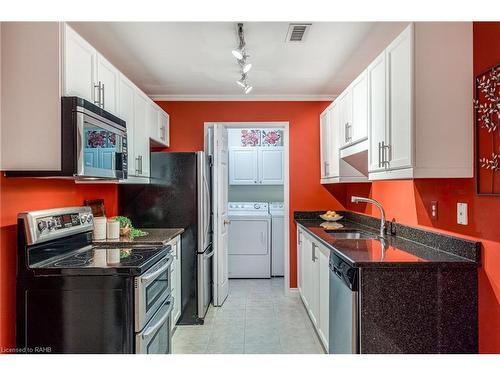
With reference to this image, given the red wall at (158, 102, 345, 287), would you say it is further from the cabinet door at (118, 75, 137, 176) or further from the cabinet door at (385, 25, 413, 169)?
the cabinet door at (385, 25, 413, 169)

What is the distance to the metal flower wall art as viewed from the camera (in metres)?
1.70

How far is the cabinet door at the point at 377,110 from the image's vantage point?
2.29 metres

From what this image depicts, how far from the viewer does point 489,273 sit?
5.89 feet

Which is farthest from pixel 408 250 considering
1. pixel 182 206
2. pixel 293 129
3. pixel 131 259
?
pixel 293 129

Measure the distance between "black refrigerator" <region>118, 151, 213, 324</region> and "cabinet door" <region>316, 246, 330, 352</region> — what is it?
1.23m

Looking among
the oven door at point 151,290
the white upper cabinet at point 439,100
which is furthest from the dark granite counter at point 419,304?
the oven door at point 151,290

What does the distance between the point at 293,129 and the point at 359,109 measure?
161cm

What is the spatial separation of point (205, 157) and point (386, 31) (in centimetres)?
200

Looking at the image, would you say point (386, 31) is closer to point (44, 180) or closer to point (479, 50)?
point (479, 50)

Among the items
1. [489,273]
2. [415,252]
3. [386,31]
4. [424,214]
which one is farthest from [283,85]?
[489,273]

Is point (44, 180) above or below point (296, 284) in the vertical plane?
above

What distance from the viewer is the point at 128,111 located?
116 inches

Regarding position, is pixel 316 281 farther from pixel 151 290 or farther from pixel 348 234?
pixel 151 290

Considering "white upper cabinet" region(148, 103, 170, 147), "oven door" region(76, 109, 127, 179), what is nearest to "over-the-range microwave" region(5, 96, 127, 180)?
"oven door" region(76, 109, 127, 179)
